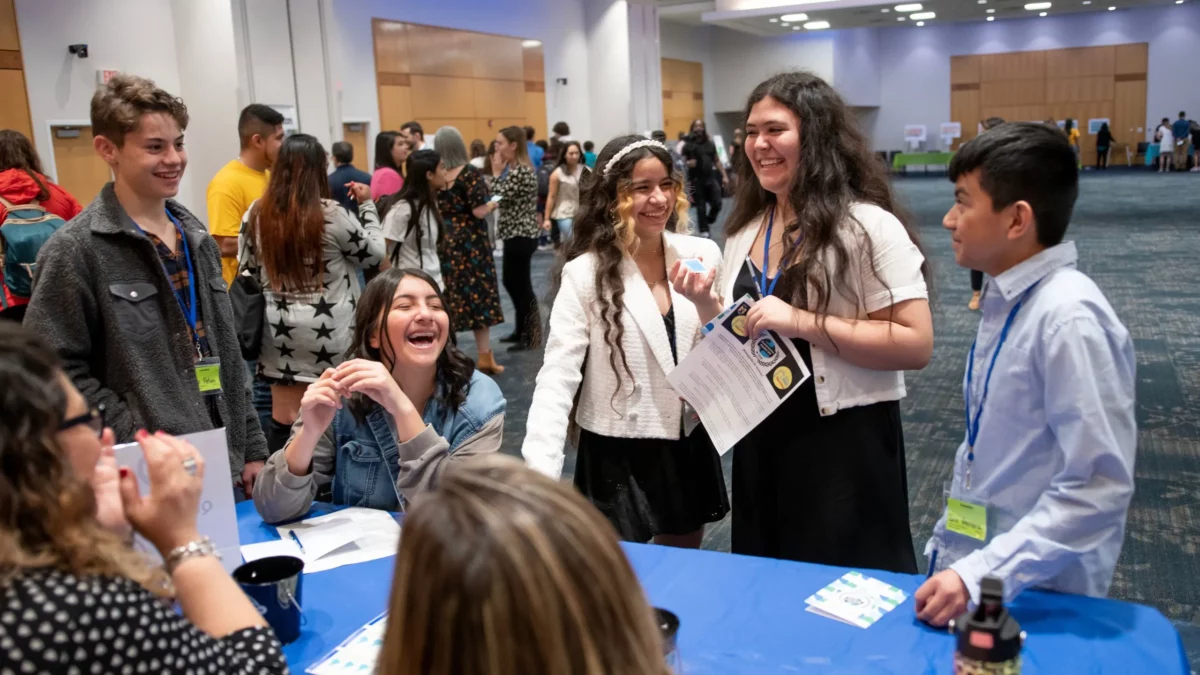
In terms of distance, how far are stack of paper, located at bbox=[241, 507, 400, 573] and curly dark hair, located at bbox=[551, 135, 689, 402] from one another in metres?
0.62

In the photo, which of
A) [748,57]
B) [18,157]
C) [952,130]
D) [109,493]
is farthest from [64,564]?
[952,130]

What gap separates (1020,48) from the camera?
84.5ft

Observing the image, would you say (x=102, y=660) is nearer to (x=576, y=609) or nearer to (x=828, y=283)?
(x=576, y=609)

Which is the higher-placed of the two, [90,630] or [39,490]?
[39,490]

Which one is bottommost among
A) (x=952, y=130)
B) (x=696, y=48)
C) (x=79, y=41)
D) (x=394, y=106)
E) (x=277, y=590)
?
(x=277, y=590)

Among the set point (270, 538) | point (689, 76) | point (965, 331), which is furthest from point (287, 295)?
point (689, 76)

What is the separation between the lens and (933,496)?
382 cm

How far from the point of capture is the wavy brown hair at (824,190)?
2.02 metres

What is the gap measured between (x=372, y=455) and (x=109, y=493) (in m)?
1.06

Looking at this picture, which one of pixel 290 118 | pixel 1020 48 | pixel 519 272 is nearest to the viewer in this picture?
pixel 519 272

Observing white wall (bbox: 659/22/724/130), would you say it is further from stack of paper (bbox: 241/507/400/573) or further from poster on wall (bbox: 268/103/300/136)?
stack of paper (bbox: 241/507/400/573)

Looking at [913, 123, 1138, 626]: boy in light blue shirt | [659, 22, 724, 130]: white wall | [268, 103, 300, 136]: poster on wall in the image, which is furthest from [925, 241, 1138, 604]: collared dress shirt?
[659, 22, 724, 130]: white wall

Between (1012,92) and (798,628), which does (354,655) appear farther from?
(1012,92)

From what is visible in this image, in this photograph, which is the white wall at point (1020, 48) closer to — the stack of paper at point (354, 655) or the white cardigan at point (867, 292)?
the white cardigan at point (867, 292)
